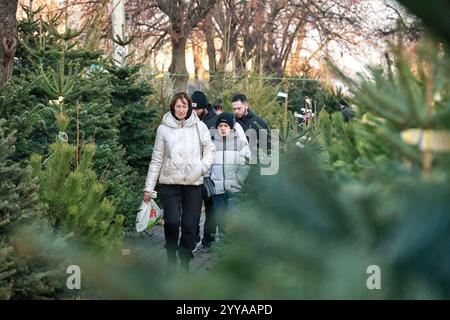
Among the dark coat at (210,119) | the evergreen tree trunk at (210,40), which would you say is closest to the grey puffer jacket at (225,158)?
the dark coat at (210,119)

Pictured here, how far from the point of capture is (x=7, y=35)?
353 inches

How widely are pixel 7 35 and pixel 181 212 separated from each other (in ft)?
9.10

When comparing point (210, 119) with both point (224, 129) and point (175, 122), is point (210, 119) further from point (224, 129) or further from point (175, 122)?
point (175, 122)

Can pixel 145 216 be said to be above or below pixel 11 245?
below

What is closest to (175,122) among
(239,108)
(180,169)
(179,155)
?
(179,155)

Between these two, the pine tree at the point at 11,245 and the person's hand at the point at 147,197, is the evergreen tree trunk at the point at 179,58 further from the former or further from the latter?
the pine tree at the point at 11,245

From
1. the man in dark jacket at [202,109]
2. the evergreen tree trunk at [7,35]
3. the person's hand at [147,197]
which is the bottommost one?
the person's hand at [147,197]

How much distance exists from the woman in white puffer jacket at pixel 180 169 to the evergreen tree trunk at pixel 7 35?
1.95 m

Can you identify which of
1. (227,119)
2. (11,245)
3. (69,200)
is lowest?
(11,245)

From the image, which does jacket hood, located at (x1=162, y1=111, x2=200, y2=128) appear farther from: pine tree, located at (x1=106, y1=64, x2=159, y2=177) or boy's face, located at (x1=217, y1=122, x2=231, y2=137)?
pine tree, located at (x1=106, y1=64, x2=159, y2=177)

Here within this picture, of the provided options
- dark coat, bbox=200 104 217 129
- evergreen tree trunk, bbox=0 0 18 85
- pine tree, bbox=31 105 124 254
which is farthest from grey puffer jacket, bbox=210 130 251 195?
pine tree, bbox=31 105 124 254

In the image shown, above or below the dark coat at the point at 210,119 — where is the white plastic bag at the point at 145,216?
below

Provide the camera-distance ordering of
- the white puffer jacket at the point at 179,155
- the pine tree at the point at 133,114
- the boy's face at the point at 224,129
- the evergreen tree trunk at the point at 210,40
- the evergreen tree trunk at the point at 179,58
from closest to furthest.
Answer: the white puffer jacket at the point at 179,155 < the boy's face at the point at 224,129 < the pine tree at the point at 133,114 < the evergreen tree trunk at the point at 179,58 < the evergreen tree trunk at the point at 210,40

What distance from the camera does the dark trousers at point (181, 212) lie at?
321 inches
